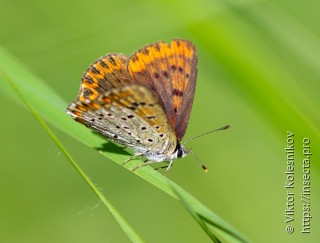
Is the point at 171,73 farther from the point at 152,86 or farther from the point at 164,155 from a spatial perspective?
the point at 164,155

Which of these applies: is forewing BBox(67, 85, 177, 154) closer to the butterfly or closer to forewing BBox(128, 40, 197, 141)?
the butterfly

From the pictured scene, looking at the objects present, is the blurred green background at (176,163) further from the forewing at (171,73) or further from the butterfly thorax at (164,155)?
the butterfly thorax at (164,155)

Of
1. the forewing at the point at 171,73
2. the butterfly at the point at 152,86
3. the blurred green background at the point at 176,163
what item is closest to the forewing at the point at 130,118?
the butterfly at the point at 152,86

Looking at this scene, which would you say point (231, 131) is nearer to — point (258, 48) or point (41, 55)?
point (41, 55)

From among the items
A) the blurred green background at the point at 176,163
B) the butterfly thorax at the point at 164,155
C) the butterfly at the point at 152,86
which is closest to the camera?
the blurred green background at the point at 176,163

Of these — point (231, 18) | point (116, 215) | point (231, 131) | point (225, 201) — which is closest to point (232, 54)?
point (231, 18)

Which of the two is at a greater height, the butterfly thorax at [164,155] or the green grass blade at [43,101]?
the green grass blade at [43,101]
